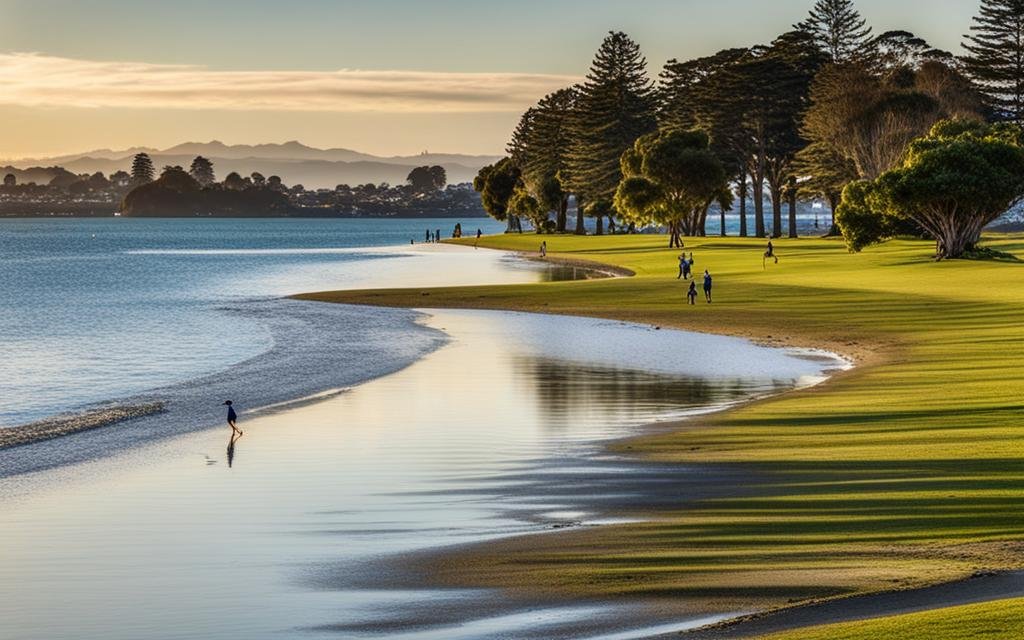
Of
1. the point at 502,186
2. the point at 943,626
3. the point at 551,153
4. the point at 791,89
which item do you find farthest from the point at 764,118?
the point at 943,626

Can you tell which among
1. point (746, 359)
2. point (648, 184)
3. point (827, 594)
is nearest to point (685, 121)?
point (648, 184)

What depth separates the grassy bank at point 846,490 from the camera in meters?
13.8

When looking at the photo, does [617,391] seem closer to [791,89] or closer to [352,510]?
[352,510]

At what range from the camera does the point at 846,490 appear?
→ 58.1ft

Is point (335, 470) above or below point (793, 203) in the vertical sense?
below

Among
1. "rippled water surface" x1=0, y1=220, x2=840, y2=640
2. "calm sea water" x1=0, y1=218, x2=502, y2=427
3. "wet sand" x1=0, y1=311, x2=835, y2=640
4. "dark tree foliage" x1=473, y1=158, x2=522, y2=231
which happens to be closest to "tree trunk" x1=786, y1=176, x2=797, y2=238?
"calm sea water" x1=0, y1=218, x2=502, y2=427

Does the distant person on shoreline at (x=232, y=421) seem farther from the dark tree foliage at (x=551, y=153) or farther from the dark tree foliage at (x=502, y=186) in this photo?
the dark tree foliage at (x=502, y=186)

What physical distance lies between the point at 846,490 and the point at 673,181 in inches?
3569

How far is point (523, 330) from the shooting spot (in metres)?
49.7

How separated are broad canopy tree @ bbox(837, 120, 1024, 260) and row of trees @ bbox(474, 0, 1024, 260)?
2734 centimetres

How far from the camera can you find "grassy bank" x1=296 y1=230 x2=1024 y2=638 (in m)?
13.8

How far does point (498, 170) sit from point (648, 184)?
87.8m

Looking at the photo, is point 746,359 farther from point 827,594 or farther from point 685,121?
point 685,121

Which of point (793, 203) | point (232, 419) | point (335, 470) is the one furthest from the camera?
point (793, 203)
